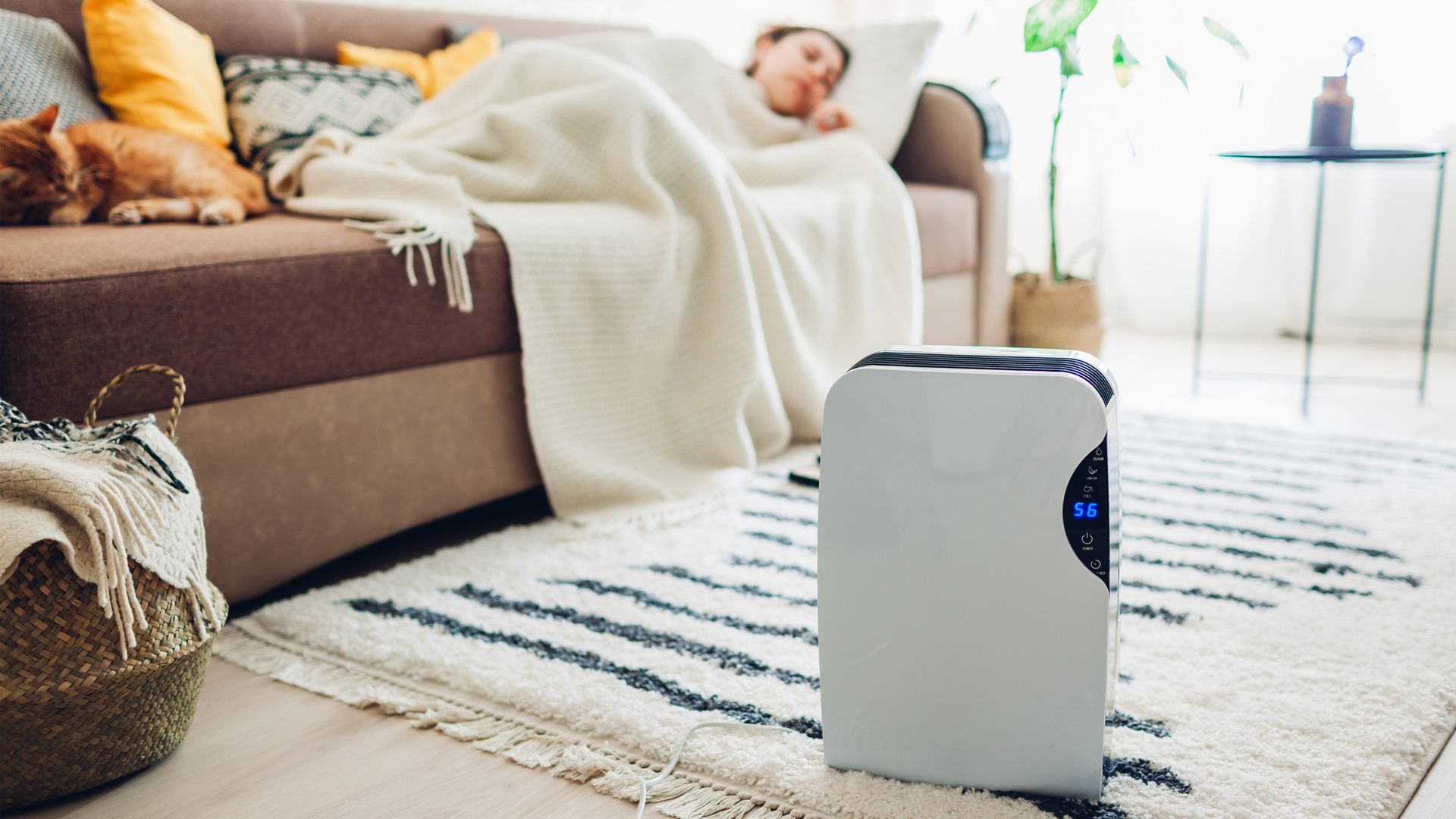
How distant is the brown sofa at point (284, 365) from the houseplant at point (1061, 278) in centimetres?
140

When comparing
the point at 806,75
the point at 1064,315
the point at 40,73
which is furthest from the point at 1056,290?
the point at 40,73

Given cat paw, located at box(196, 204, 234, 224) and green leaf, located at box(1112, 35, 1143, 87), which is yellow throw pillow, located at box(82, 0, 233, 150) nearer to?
cat paw, located at box(196, 204, 234, 224)

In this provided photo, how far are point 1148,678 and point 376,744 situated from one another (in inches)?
28.3

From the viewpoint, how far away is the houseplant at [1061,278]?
218 centimetres

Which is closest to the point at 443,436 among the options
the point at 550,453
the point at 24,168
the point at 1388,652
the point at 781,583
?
the point at 550,453

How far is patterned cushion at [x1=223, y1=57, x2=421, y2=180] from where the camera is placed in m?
1.75

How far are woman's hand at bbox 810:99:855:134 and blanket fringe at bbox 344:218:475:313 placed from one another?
3.84 ft

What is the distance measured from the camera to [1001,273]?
8.00ft

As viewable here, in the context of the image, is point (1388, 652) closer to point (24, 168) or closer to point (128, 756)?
point (128, 756)

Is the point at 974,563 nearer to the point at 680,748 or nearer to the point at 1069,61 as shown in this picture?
the point at 680,748

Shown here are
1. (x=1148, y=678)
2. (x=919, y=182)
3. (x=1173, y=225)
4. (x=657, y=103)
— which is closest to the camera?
(x=1148, y=678)

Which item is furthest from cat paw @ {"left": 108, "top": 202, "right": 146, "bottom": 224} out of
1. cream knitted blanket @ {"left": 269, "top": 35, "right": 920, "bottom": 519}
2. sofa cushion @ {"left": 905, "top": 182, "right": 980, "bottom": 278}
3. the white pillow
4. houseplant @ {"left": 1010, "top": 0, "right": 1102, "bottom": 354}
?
houseplant @ {"left": 1010, "top": 0, "right": 1102, "bottom": 354}

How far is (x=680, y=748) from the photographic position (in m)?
0.86

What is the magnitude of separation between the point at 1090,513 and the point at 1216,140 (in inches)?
101
